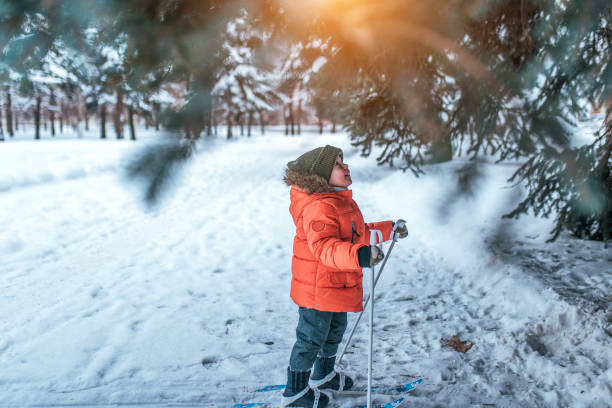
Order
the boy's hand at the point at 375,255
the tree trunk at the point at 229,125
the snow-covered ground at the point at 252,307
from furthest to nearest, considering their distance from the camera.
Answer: the snow-covered ground at the point at 252,307
the boy's hand at the point at 375,255
the tree trunk at the point at 229,125

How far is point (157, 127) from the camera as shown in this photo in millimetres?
1348

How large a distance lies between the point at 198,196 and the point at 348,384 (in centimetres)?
714

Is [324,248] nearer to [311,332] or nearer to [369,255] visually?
[369,255]

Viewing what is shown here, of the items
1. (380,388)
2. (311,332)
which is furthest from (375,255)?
(380,388)

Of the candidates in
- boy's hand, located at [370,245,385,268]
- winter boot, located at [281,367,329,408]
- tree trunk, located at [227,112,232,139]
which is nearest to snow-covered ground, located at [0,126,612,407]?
tree trunk, located at [227,112,232,139]

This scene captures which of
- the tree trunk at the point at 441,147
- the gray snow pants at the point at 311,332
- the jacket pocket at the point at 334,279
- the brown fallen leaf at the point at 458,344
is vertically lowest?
the brown fallen leaf at the point at 458,344

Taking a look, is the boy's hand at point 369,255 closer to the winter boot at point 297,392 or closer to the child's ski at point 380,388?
the winter boot at point 297,392

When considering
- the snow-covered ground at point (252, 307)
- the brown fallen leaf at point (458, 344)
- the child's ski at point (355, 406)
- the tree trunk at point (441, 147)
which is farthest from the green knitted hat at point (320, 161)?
the brown fallen leaf at point (458, 344)

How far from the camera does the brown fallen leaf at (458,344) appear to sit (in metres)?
3.04

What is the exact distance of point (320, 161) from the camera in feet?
7.25

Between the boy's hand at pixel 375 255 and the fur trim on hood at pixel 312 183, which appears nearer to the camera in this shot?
the boy's hand at pixel 375 255

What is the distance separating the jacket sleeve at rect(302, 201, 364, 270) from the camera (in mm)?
1925

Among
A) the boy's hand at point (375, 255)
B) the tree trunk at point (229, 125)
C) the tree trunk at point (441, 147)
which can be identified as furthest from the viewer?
the tree trunk at point (441, 147)

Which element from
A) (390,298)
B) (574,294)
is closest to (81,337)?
(390,298)
